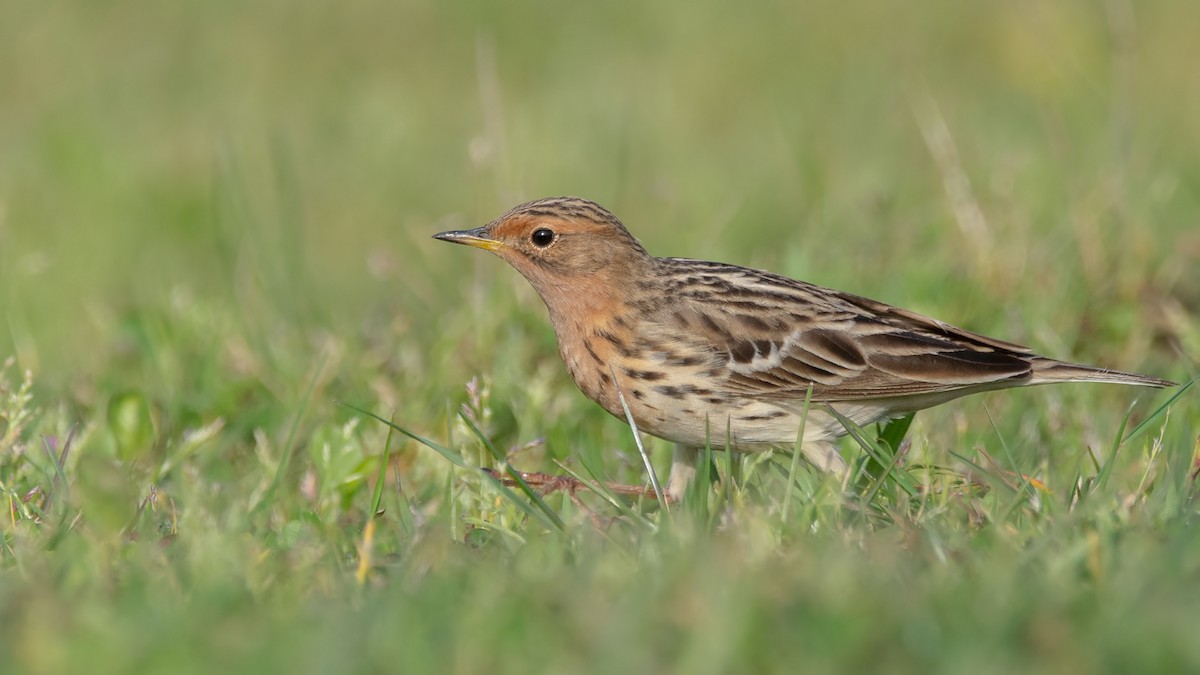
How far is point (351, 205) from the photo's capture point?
12398 mm

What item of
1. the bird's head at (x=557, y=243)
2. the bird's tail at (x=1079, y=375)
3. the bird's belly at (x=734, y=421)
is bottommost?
the bird's belly at (x=734, y=421)

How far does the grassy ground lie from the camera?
3859 mm

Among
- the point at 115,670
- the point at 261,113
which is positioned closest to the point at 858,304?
the point at 115,670

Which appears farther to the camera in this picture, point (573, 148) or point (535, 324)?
point (573, 148)

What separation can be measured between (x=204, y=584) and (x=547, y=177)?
7.86 meters

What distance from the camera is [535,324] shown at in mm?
8055

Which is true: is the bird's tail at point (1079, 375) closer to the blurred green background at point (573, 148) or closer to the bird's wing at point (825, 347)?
the bird's wing at point (825, 347)

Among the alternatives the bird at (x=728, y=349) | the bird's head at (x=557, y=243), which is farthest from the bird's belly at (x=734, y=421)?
the bird's head at (x=557, y=243)

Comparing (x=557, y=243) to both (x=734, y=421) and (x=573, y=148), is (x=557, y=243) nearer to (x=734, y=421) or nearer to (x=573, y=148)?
(x=734, y=421)

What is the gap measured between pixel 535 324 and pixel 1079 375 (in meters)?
2.82

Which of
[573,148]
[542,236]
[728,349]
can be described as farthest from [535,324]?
[573,148]

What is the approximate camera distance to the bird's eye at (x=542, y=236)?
670 centimetres

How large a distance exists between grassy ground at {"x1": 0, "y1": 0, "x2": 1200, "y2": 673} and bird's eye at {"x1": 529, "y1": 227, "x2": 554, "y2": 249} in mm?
675

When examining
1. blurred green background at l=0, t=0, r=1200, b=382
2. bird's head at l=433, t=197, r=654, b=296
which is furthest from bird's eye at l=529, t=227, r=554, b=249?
blurred green background at l=0, t=0, r=1200, b=382
